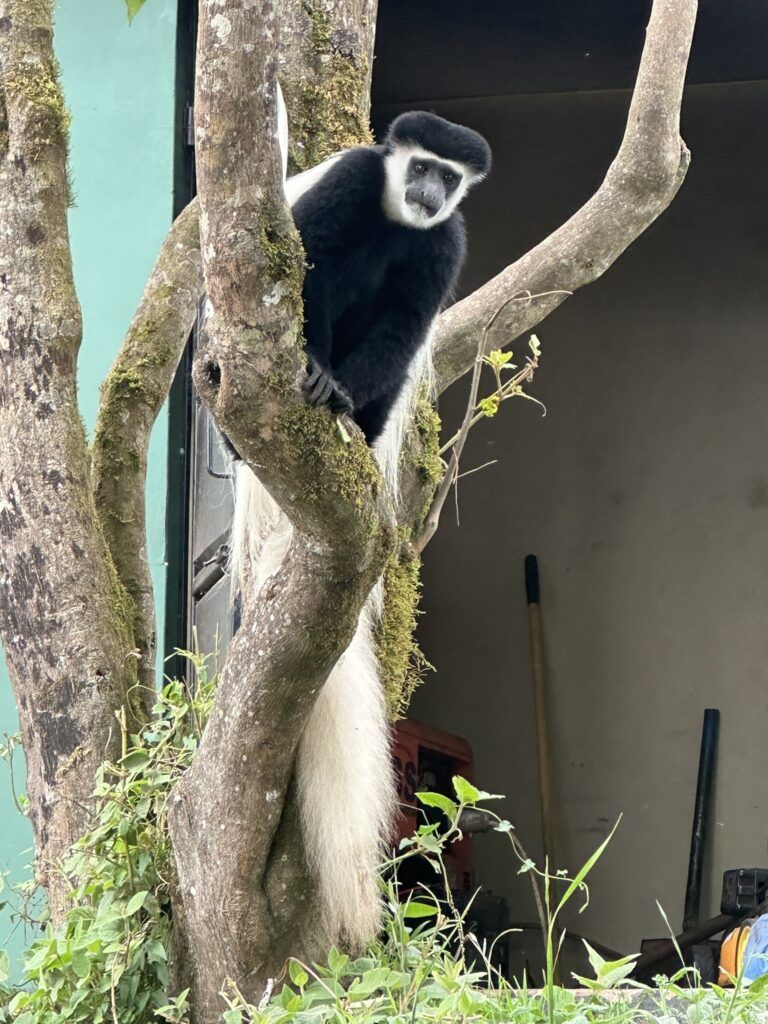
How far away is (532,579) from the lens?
5.46 m

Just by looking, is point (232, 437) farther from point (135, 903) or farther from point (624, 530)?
point (624, 530)

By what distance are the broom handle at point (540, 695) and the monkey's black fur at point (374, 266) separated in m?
3.06

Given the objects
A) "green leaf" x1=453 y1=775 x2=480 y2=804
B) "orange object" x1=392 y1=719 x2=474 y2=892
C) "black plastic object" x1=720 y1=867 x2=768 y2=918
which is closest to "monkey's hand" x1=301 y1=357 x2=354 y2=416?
"green leaf" x1=453 y1=775 x2=480 y2=804

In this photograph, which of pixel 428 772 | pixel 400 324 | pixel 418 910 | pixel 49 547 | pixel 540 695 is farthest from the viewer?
pixel 540 695

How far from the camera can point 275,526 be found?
2.14 m

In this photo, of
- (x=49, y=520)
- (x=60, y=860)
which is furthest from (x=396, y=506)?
(x=60, y=860)

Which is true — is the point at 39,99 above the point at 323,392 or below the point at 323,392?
above

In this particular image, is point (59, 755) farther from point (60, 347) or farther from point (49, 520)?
point (60, 347)

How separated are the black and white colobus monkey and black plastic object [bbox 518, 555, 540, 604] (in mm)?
3051

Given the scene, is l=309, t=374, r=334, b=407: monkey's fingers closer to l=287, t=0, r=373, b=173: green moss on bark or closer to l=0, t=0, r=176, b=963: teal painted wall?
l=287, t=0, r=373, b=173: green moss on bark

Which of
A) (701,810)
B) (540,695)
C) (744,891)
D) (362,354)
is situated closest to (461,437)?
(362,354)

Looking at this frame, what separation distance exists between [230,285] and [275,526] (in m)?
0.77

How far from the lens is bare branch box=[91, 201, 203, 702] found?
2.29 m

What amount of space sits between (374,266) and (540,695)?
3.22 metres
